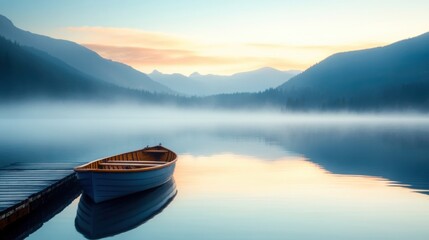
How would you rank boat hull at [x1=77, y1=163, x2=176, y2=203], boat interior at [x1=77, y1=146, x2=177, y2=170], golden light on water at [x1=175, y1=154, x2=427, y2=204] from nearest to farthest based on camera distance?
1. boat hull at [x1=77, y1=163, x2=176, y2=203]
2. boat interior at [x1=77, y1=146, x2=177, y2=170]
3. golden light on water at [x1=175, y1=154, x2=427, y2=204]

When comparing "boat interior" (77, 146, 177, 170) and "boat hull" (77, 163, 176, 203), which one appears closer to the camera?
"boat hull" (77, 163, 176, 203)

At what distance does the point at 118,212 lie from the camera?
22.0 meters

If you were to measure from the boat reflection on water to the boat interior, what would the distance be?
2.02m

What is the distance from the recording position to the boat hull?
862 inches

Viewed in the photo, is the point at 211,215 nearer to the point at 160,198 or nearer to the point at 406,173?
the point at 160,198

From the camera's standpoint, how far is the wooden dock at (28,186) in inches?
725

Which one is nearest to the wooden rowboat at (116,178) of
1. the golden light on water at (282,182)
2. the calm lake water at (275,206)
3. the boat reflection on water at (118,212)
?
the boat reflection on water at (118,212)

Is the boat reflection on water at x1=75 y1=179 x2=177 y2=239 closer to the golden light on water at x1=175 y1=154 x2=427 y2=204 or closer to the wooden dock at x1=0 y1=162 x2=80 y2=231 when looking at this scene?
the wooden dock at x1=0 y1=162 x2=80 y2=231

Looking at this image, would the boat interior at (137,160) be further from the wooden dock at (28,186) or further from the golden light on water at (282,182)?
the wooden dock at (28,186)

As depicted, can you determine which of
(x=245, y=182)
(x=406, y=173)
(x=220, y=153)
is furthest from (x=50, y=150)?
(x=406, y=173)

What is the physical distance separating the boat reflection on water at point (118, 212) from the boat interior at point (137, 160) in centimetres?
202

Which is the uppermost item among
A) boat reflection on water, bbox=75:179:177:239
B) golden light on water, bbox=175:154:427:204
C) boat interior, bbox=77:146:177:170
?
boat interior, bbox=77:146:177:170

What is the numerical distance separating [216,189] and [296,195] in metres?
5.37

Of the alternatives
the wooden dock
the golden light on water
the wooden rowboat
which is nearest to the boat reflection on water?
the wooden rowboat
